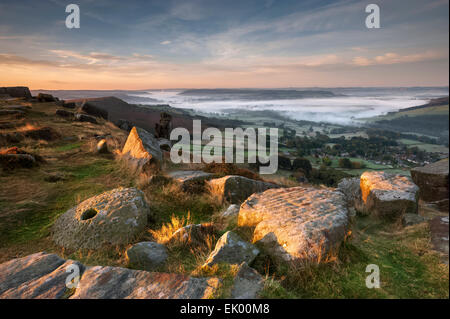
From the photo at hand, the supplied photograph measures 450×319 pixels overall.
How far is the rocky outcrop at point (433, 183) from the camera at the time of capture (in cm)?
767

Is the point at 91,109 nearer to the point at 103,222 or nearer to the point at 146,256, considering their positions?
the point at 103,222

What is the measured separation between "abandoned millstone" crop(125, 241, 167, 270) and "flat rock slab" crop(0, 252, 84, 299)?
0.82 m

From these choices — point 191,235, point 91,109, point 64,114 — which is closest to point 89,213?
point 191,235

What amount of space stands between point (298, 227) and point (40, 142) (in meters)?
16.0

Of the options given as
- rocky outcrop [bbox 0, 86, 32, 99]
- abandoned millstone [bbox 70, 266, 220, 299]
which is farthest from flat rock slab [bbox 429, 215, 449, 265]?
rocky outcrop [bbox 0, 86, 32, 99]

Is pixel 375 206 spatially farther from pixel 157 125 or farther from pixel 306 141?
pixel 306 141

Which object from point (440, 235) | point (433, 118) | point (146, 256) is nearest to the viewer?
point (146, 256)

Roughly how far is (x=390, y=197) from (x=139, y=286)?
697cm

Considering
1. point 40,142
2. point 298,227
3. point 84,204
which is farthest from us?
point 40,142

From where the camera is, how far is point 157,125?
24719 mm

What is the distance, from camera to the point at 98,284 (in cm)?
298

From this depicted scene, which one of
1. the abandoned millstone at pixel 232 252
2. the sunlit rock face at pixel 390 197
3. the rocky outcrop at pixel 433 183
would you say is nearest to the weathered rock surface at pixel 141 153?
the abandoned millstone at pixel 232 252

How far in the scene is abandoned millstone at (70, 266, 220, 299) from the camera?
9.19 ft
